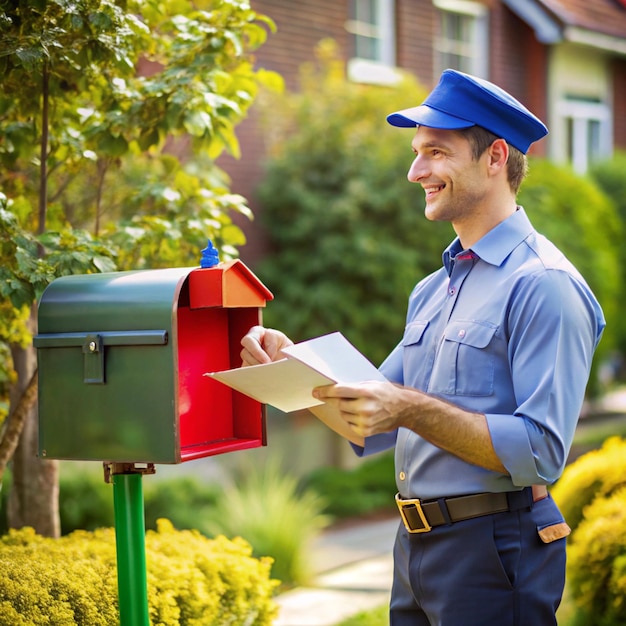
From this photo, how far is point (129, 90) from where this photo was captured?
3.75 metres

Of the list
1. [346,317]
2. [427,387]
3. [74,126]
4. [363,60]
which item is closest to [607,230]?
[363,60]

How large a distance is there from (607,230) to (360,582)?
6.73 metres

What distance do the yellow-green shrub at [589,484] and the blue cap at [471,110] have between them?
9.04 feet

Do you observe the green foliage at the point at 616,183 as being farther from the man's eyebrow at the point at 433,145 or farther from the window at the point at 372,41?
the man's eyebrow at the point at 433,145

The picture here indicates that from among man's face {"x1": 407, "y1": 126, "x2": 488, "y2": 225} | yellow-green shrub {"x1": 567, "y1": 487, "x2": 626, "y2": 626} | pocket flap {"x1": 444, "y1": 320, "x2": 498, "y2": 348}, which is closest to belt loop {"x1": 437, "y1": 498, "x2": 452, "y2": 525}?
pocket flap {"x1": 444, "y1": 320, "x2": 498, "y2": 348}

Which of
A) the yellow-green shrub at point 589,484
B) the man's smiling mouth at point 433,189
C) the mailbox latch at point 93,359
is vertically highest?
the man's smiling mouth at point 433,189

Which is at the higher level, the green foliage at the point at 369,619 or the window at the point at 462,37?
the window at the point at 462,37

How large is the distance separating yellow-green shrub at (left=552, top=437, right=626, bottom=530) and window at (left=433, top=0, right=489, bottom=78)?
291 inches

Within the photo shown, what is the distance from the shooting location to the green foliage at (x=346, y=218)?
27.9 ft

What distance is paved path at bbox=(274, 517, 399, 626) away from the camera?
566 centimetres

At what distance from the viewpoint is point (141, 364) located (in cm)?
262

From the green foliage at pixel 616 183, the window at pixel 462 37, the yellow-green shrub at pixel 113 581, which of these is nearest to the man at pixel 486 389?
the yellow-green shrub at pixel 113 581

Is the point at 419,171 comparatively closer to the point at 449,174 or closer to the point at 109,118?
the point at 449,174

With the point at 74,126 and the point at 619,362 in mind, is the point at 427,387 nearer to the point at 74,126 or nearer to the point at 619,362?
the point at 74,126
